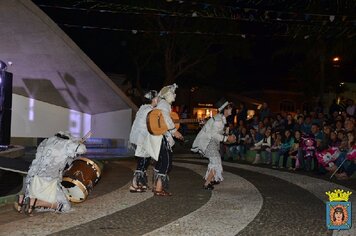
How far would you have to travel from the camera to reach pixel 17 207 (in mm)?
6965

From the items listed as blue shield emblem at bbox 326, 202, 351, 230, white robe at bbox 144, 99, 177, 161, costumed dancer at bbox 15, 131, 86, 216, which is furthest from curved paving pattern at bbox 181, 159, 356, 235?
costumed dancer at bbox 15, 131, 86, 216


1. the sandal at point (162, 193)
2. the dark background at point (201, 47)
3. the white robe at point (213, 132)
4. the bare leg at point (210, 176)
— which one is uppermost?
the dark background at point (201, 47)

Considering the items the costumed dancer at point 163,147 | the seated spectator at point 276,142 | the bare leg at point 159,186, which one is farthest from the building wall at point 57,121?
the bare leg at point 159,186

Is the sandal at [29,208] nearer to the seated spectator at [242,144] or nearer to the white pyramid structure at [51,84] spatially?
the white pyramid structure at [51,84]

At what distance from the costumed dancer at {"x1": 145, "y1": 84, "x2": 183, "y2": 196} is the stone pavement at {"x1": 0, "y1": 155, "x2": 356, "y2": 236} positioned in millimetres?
286

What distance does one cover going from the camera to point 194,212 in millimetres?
7145

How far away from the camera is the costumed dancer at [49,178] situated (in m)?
6.84

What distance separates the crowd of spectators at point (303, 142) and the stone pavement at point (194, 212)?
1546 millimetres

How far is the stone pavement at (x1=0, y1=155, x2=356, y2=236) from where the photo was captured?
6.04 meters

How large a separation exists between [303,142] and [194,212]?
23.9ft

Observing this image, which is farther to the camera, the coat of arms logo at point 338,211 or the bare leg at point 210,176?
the bare leg at point 210,176

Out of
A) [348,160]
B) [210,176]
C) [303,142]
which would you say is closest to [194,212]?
[210,176]

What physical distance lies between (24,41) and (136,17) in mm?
22349

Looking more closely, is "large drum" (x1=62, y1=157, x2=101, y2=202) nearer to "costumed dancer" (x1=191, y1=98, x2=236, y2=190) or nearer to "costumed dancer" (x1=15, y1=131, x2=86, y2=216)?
"costumed dancer" (x1=15, y1=131, x2=86, y2=216)
